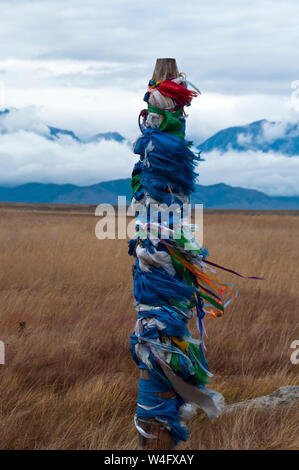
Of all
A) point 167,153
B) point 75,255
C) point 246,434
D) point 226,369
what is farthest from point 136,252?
point 75,255

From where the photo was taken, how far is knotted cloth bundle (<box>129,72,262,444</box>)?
311 centimetres

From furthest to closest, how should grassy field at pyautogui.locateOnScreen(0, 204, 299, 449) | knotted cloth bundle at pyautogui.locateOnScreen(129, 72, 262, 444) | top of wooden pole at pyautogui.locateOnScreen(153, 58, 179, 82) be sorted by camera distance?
grassy field at pyautogui.locateOnScreen(0, 204, 299, 449) < top of wooden pole at pyautogui.locateOnScreen(153, 58, 179, 82) < knotted cloth bundle at pyautogui.locateOnScreen(129, 72, 262, 444)

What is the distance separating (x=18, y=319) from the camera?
6.27m

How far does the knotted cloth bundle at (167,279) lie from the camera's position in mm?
3113

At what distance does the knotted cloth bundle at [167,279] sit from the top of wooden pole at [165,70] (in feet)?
0.17

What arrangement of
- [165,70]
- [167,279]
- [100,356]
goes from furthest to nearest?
[100,356]
[165,70]
[167,279]

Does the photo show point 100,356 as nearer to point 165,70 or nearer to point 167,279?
point 167,279

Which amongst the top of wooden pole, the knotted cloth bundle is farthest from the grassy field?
the top of wooden pole

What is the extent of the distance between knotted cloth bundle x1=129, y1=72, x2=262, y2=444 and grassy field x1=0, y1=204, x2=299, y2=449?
16.1 inches

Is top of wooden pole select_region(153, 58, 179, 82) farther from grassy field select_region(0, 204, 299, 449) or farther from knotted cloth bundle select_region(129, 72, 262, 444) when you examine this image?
grassy field select_region(0, 204, 299, 449)

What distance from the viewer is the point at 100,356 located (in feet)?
16.9

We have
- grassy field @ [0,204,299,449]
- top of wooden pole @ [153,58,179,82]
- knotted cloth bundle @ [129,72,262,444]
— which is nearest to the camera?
knotted cloth bundle @ [129,72,262,444]

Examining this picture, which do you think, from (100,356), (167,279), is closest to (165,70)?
(167,279)

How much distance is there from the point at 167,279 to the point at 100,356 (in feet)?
7.43
